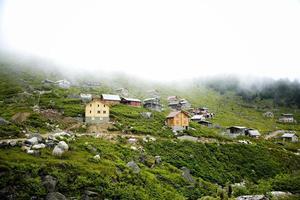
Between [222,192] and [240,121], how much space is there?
106036 millimetres

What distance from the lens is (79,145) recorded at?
6384cm

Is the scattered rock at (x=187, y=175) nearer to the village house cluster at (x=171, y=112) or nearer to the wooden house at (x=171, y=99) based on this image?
the village house cluster at (x=171, y=112)

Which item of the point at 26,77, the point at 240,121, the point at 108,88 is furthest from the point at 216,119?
the point at 26,77

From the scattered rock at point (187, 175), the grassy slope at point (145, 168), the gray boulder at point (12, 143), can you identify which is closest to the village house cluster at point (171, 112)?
the grassy slope at point (145, 168)

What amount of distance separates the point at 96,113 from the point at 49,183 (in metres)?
47.6

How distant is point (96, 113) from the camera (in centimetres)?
9388

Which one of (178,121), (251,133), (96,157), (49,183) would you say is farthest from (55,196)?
(251,133)

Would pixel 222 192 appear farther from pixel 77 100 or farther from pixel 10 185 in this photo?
pixel 77 100

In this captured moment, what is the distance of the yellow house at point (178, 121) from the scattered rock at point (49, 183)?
2272 inches

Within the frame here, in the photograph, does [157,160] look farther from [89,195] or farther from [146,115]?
[146,115]

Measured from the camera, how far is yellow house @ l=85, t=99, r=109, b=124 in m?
93.1

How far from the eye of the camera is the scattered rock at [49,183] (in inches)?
1832

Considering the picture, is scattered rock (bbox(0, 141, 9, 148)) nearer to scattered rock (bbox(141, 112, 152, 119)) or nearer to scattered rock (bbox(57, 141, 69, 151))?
scattered rock (bbox(57, 141, 69, 151))

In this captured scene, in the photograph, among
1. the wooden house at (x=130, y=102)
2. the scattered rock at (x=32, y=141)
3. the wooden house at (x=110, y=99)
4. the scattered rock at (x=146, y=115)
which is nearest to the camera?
the scattered rock at (x=32, y=141)
